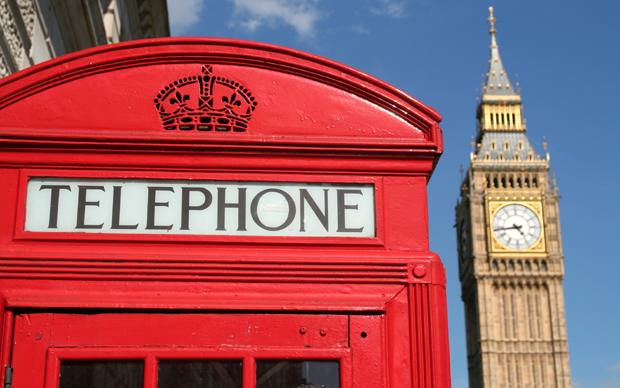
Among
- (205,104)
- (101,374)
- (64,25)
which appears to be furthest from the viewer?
(64,25)

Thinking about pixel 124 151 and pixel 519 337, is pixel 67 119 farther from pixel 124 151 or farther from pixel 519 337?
pixel 519 337

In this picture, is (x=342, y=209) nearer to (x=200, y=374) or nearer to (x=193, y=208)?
(x=193, y=208)

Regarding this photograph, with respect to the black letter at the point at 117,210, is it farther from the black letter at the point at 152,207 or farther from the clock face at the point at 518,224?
the clock face at the point at 518,224

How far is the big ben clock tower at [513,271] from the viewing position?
2004 inches

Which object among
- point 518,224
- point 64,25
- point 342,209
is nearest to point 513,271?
point 518,224

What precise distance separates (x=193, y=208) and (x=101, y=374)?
39cm

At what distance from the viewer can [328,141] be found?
212 cm

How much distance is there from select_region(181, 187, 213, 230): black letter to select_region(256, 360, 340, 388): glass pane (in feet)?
1.10

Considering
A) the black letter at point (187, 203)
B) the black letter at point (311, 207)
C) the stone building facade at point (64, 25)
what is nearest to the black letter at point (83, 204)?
the black letter at point (187, 203)

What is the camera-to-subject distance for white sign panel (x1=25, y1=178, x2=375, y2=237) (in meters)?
2.02

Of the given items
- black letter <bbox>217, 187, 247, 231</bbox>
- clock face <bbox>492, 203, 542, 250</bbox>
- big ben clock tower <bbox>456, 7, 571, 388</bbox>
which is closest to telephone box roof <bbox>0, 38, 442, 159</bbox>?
black letter <bbox>217, 187, 247, 231</bbox>

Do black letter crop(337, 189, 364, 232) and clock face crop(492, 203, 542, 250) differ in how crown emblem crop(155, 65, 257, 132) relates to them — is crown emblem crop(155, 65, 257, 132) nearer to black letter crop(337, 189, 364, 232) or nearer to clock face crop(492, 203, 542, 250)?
black letter crop(337, 189, 364, 232)

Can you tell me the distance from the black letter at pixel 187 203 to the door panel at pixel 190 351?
20 centimetres

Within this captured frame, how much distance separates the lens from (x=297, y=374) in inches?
76.0
